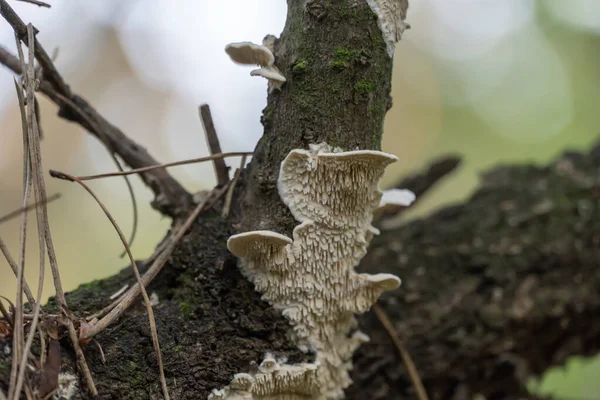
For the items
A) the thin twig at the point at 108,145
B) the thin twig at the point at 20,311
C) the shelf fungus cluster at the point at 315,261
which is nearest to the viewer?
the thin twig at the point at 20,311

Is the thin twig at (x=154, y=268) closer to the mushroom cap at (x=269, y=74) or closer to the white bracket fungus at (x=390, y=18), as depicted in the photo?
the mushroom cap at (x=269, y=74)

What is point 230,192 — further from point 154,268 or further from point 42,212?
point 42,212


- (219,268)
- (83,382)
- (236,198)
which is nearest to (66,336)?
(83,382)

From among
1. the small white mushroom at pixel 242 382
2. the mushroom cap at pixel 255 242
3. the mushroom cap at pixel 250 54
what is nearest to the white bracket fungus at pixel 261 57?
the mushroom cap at pixel 250 54

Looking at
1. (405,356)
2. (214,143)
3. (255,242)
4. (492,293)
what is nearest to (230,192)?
(214,143)

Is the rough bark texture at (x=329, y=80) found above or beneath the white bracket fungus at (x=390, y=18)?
beneath
